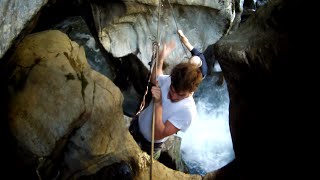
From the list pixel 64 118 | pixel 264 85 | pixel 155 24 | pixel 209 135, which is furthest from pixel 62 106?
pixel 209 135

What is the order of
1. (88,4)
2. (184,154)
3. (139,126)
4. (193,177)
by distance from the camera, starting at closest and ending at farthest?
1. (139,126)
2. (193,177)
3. (88,4)
4. (184,154)

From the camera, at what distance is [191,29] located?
23.2 feet

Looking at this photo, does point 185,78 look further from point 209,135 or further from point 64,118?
point 209,135

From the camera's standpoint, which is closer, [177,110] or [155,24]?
[177,110]

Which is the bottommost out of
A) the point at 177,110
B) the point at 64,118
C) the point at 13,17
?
the point at 64,118

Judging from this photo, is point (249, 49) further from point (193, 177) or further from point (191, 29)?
point (191, 29)

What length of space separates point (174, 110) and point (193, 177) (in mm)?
1354

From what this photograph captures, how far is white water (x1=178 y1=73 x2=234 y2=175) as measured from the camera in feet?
25.3

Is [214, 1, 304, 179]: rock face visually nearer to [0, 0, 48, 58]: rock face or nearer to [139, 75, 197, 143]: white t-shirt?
[139, 75, 197, 143]: white t-shirt

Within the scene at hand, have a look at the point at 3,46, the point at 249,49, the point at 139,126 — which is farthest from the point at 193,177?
the point at 3,46

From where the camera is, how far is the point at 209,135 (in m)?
8.35

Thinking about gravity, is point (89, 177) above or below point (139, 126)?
below

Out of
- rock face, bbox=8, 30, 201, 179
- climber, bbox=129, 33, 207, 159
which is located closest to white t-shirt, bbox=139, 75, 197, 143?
climber, bbox=129, 33, 207, 159

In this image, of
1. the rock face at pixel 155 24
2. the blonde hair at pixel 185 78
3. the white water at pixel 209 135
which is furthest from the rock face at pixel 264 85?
the white water at pixel 209 135
